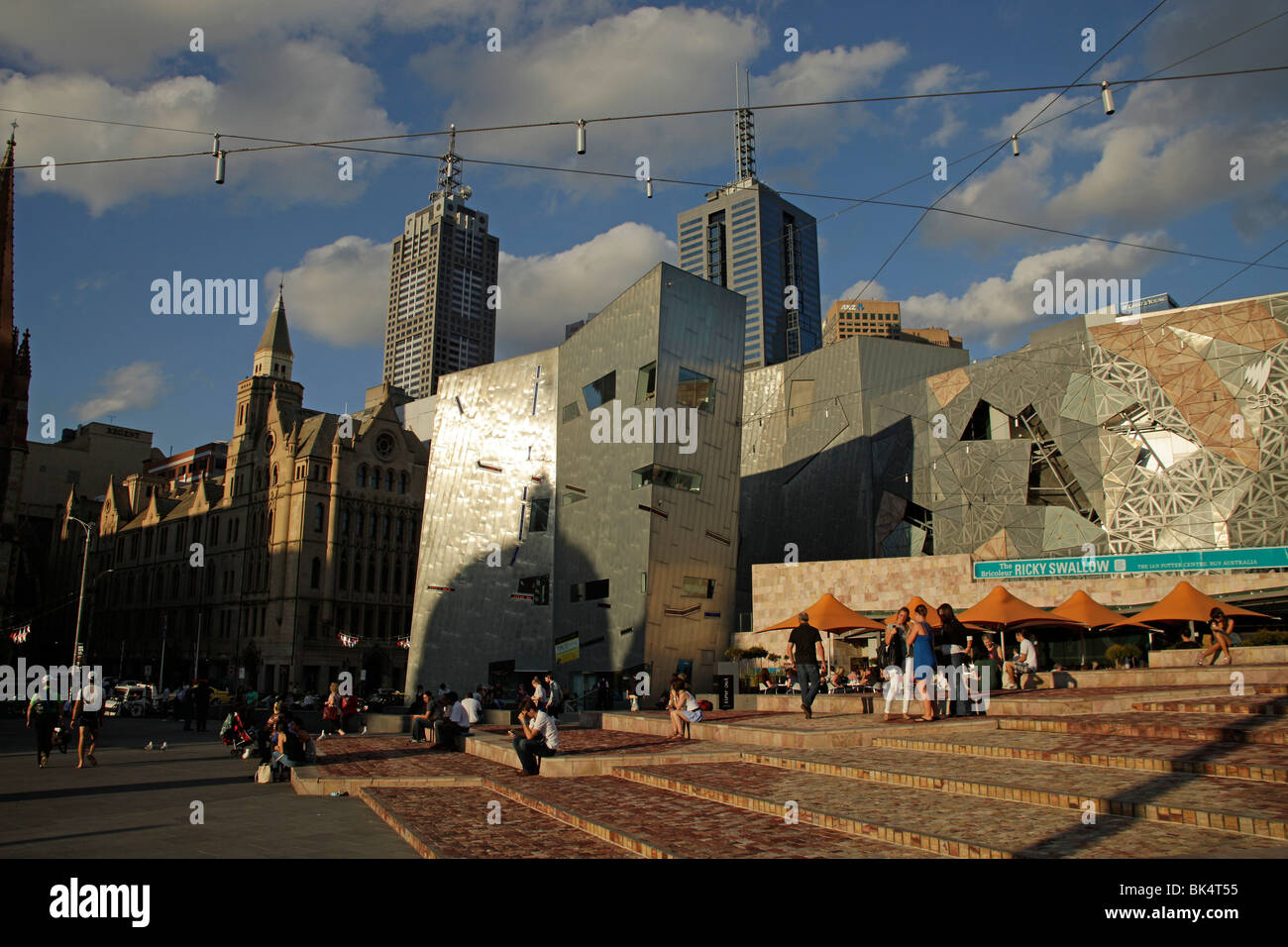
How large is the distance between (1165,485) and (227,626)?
6833 centimetres

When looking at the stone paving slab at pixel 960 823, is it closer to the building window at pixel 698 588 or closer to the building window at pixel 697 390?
the building window at pixel 698 588

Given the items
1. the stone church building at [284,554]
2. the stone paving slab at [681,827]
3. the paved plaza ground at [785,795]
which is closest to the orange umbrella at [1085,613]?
the paved plaza ground at [785,795]

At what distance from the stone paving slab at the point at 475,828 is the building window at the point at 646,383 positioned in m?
22.8

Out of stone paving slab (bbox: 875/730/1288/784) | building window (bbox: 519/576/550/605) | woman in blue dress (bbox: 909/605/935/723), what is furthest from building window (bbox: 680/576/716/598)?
stone paving slab (bbox: 875/730/1288/784)

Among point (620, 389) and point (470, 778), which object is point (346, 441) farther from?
point (470, 778)

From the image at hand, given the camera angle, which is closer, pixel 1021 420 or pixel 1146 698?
pixel 1146 698

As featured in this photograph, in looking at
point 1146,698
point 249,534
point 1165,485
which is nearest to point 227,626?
point 249,534

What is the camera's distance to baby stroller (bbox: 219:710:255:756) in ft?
63.3

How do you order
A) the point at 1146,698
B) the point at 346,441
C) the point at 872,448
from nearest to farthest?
the point at 1146,698, the point at 872,448, the point at 346,441

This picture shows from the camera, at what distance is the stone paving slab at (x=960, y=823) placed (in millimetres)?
6422

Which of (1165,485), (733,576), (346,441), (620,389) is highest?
(346,441)

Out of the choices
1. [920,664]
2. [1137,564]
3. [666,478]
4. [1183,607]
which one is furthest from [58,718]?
[1137,564]

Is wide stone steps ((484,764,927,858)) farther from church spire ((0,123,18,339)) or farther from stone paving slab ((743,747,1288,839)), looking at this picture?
church spire ((0,123,18,339))
